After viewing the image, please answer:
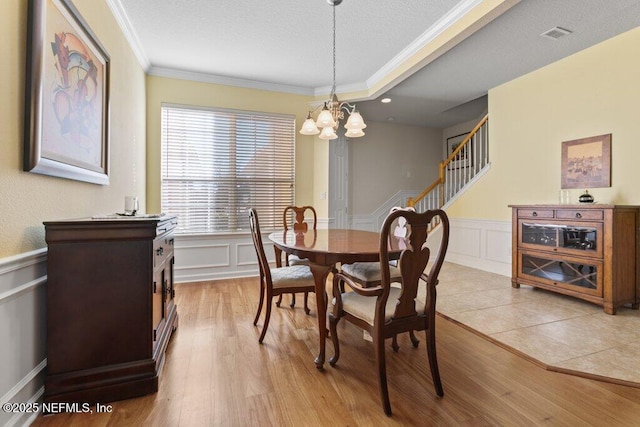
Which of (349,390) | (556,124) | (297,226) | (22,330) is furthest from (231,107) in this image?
(556,124)

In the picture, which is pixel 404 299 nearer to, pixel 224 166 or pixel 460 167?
pixel 224 166

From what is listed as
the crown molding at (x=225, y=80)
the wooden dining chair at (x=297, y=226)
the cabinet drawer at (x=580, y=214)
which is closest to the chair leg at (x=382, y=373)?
the wooden dining chair at (x=297, y=226)

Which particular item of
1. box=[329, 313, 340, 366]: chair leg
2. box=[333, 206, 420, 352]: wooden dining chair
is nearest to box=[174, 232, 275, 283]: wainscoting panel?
box=[333, 206, 420, 352]: wooden dining chair

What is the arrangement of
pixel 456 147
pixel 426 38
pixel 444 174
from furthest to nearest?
pixel 456 147 < pixel 444 174 < pixel 426 38

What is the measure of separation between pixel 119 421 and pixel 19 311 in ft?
2.30

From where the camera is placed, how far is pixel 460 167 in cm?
551

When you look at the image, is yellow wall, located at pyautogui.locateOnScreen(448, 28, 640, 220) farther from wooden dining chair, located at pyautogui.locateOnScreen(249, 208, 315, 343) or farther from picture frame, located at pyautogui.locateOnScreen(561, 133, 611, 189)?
wooden dining chair, located at pyautogui.locateOnScreen(249, 208, 315, 343)

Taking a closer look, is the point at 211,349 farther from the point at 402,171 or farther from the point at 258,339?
the point at 402,171

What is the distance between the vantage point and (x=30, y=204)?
1.47 m

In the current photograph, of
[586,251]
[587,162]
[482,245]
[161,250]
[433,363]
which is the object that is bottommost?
[433,363]

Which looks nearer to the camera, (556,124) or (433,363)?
(433,363)

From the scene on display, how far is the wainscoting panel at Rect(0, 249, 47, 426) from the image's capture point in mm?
1267

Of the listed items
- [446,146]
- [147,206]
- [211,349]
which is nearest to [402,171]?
[446,146]

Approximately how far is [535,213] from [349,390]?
10.3ft
